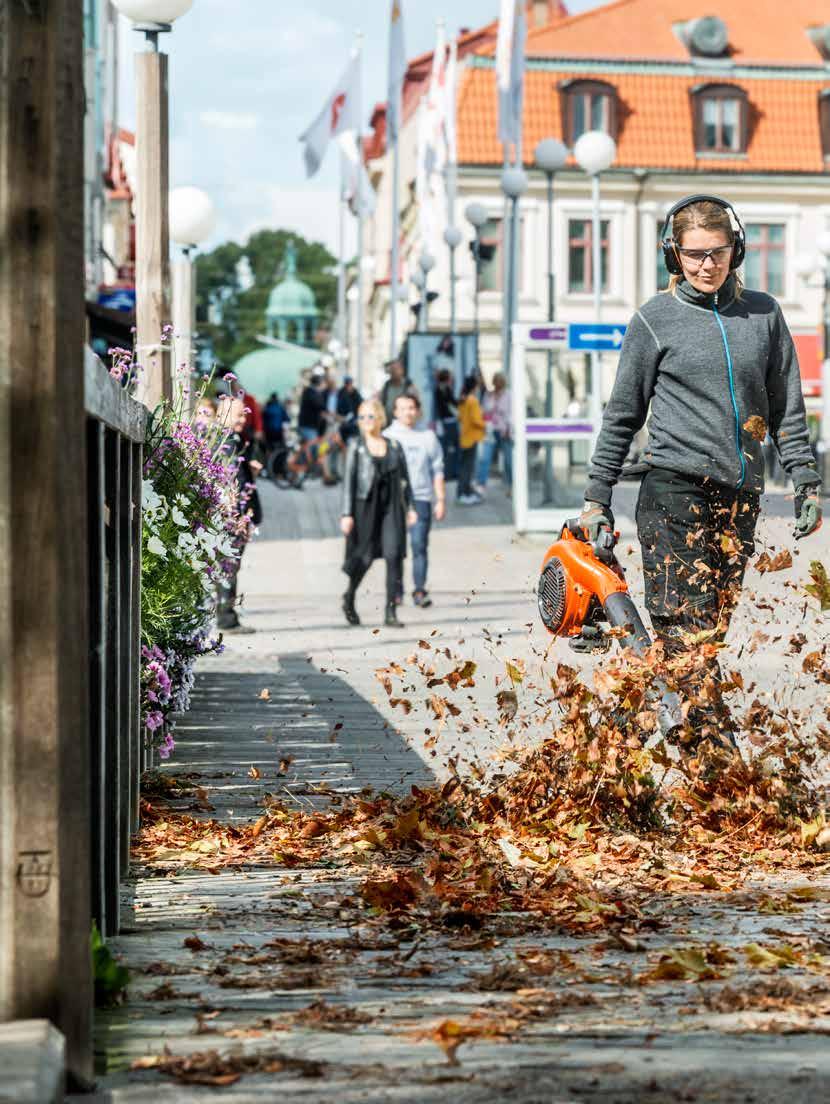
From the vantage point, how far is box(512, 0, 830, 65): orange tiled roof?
6384 centimetres

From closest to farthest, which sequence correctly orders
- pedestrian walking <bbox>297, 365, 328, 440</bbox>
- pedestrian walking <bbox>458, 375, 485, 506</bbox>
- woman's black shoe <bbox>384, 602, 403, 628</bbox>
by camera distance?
woman's black shoe <bbox>384, 602, 403, 628</bbox> < pedestrian walking <bbox>458, 375, 485, 506</bbox> < pedestrian walking <bbox>297, 365, 328, 440</bbox>

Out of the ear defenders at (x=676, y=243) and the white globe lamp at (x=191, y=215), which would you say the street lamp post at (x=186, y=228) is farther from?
the ear defenders at (x=676, y=243)

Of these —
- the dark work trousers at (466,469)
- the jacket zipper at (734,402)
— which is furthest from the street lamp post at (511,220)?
the jacket zipper at (734,402)

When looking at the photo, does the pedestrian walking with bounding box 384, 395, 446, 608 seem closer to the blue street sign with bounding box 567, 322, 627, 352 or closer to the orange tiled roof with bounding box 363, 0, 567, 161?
the blue street sign with bounding box 567, 322, 627, 352

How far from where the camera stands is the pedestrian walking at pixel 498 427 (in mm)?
33344

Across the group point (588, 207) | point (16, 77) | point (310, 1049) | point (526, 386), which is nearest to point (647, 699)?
point (310, 1049)

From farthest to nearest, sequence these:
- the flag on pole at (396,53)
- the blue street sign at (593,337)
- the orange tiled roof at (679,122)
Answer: the orange tiled roof at (679,122), the flag on pole at (396,53), the blue street sign at (593,337)

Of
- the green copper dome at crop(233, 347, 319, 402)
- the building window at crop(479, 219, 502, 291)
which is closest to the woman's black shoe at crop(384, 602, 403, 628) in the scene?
the building window at crop(479, 219, 502, 291)

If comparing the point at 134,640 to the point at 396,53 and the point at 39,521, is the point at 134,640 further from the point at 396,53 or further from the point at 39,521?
the point at 396,53

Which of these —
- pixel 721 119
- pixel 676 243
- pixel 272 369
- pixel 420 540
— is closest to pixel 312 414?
pixel 420 540

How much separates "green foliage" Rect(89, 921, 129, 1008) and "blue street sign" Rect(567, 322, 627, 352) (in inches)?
767

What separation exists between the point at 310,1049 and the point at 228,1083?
26 centimetres

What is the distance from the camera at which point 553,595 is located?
6.83 metres

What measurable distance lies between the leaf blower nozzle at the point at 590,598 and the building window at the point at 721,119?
55.1 meters
